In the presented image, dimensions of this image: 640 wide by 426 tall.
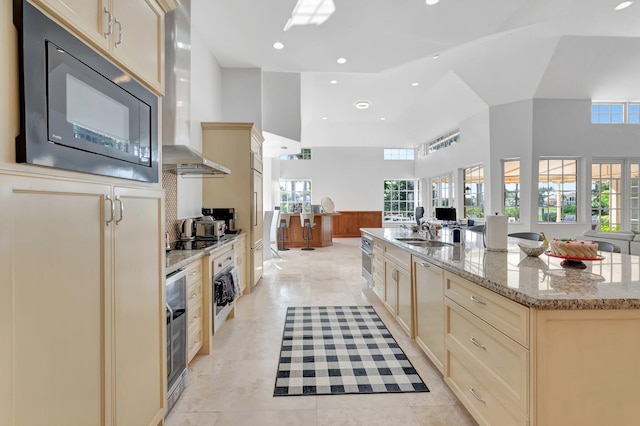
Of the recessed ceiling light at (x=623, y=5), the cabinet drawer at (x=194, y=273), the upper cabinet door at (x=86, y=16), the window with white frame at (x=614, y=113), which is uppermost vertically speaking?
the recessed ceiling light at (x=623, y=5)

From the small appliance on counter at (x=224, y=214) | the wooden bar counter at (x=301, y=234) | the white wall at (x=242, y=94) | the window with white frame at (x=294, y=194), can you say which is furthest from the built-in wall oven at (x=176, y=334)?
the window with white frame at (x=294, y=194)

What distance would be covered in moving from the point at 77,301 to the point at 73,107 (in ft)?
2.02

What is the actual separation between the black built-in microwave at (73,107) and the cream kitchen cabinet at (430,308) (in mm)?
1805

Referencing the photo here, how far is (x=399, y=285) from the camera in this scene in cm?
270

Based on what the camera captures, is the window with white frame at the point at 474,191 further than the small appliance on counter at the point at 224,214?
Yes

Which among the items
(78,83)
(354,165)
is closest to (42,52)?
(78,83)

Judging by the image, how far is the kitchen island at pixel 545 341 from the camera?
3.59 feet

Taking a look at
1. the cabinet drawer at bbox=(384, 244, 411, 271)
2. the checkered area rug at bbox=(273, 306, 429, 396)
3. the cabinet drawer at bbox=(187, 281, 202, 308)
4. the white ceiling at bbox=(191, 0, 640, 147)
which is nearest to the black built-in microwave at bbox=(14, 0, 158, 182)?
the cabinet drawer at bbox=(187, 281, 202, 308)

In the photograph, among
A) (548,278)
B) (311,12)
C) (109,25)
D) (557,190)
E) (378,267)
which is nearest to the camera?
(109,25)

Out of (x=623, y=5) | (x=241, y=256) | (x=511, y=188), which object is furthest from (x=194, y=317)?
(x=511, y=188)

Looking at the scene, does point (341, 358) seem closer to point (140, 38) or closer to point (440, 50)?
point (140, 38)

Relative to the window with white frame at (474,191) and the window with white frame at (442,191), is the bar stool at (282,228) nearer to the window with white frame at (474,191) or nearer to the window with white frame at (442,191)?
the window with white frame at (442,191)

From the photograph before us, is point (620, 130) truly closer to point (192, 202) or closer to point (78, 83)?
point (192, 202)

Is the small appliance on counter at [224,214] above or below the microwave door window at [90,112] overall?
below
